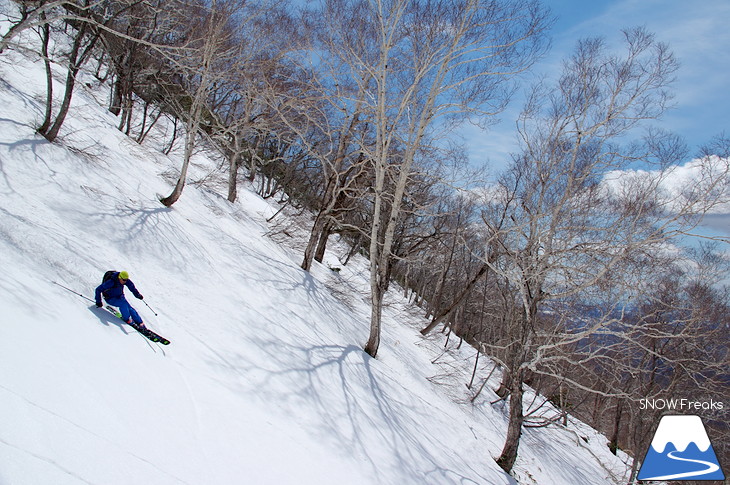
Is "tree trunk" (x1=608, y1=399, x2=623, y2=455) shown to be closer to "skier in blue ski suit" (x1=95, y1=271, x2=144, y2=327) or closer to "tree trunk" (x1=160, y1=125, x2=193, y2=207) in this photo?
"skier in blue ski suit" (x1=95, y1=271, x2=144, y2=327)

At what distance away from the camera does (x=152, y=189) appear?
10.4 meters

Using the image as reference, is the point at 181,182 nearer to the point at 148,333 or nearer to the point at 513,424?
the point at 148,333

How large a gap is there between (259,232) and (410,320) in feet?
28.9

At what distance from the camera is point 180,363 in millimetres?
4852

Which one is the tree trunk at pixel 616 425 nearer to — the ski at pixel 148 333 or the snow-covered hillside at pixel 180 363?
the snow-covered hillside at pixel 180 363

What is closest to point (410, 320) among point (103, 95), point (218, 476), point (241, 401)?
point (241, 401)

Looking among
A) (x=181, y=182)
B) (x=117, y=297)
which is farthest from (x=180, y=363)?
(x=181, y=182)

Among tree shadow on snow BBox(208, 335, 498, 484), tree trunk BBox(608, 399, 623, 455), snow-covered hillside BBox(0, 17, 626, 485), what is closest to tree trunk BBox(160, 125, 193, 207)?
snow-covered hillside BBox(0, 17, 626, 485)

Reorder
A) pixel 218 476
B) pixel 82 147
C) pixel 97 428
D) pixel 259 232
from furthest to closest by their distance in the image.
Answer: pixel 259 232 → pixel 82 147 → pixel 218 476 → pixel 97 428

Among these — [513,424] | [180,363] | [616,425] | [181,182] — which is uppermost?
[181,182]

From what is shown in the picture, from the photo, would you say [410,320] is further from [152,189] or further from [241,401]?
[241,401]

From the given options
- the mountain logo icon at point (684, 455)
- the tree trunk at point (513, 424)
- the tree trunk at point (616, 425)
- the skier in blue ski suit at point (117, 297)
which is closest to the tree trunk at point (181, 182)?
the skier in blue ski suit at point (117, 297)

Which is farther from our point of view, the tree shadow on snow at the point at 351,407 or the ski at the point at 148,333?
the tree shadow on snow at the point at 351,407

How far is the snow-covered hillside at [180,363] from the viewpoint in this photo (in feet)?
Result: 10.5
